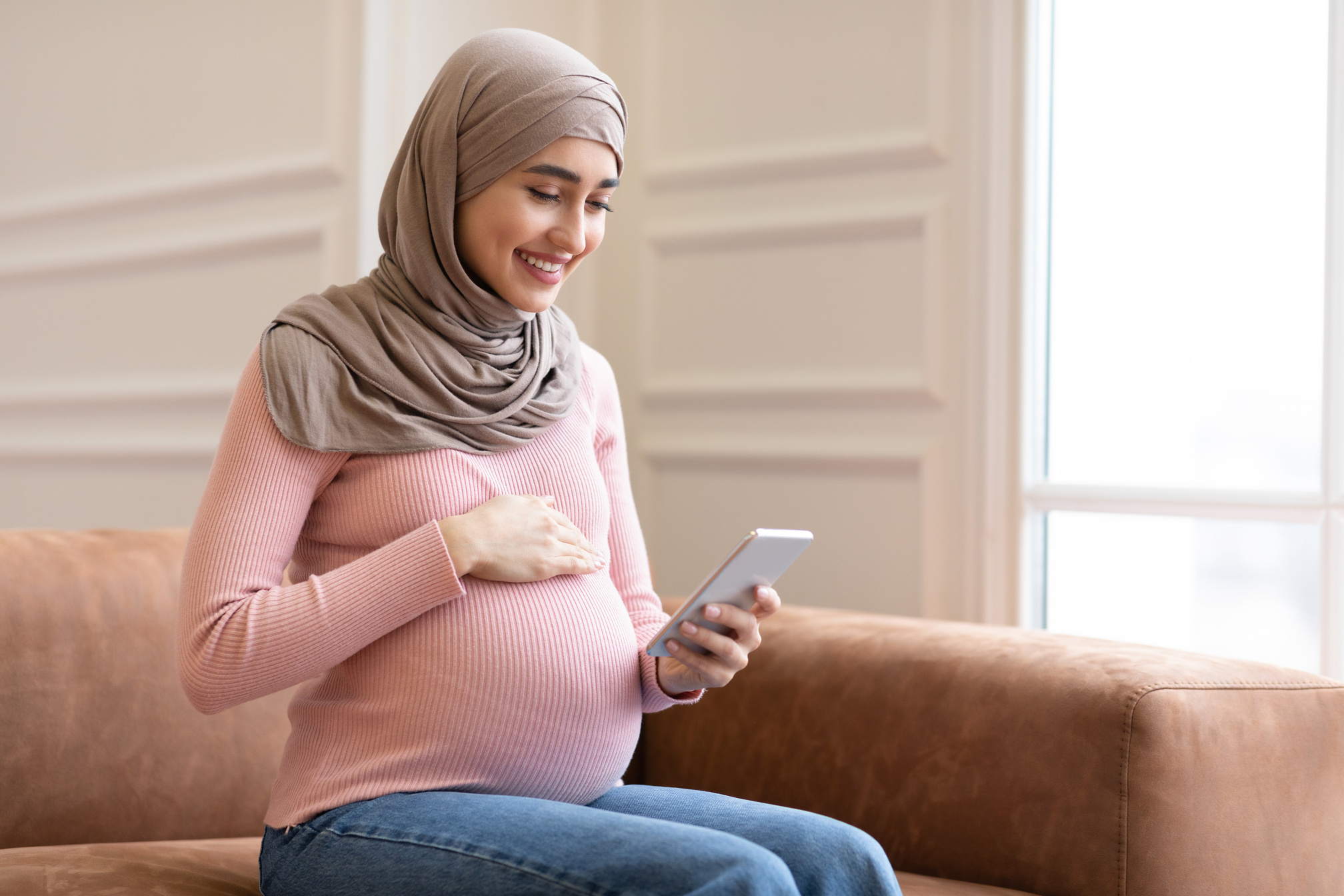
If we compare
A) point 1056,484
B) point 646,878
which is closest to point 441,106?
point 646,878

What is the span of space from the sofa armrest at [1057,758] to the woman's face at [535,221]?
2.27 ft

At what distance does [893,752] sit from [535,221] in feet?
2.66

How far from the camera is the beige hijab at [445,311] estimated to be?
1182 mm

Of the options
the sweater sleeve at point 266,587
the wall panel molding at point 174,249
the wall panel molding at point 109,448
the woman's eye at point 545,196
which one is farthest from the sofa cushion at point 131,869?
the wall panel molding at point 174,249

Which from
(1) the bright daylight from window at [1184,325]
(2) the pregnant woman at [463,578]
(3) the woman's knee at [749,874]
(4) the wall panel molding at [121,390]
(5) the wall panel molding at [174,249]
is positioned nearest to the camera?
(3) the woman's knee at [749,874]

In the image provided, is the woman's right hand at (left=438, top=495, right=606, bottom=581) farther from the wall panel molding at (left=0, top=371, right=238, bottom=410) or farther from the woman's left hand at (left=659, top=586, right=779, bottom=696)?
the wall panel molding at (left=0, top=371, right=238, bottom=410)

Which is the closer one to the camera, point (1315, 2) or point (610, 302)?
point (1315, 2)

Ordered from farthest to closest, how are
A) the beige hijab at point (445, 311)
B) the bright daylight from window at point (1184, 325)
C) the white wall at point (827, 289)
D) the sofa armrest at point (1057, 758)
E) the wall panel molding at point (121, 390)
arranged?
the wall panel molding at point (121, 390) → the white wall at point (827, 289) → the bright daylight from window at point (1184, 325) → the sofa armrest at point (1057, 758) → the beige hijab at point (445, 311)

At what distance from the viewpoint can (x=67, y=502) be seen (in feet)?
8.82

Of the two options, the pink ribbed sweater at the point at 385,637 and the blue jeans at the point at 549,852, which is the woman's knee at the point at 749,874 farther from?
the pink ribbed sweater at the point at 385,637

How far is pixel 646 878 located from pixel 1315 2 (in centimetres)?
175

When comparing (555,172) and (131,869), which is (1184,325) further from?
(131,869)

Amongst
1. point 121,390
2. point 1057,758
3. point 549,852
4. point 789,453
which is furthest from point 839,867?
point 121,390

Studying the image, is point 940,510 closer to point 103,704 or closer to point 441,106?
point 441,106
